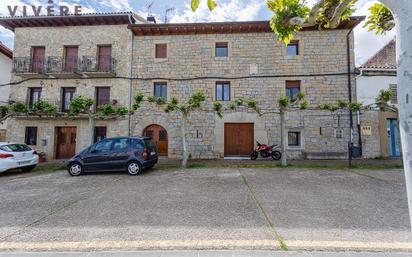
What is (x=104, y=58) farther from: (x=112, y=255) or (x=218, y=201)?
(x=112, y=255)

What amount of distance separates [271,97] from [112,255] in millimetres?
11624

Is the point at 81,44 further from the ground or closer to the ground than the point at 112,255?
further from the ground

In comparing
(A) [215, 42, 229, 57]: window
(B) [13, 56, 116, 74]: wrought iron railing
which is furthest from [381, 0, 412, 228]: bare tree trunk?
(B) [13, 56, 116, 74]: wrought iron railing

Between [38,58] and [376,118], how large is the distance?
20786mm

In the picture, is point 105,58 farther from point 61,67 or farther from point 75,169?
point 75,169

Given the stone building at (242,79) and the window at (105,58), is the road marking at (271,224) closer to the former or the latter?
the stone building at (242,79)

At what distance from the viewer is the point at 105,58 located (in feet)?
43.2

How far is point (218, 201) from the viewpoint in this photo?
14.3 feet

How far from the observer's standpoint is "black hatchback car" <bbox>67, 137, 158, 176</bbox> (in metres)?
7.50

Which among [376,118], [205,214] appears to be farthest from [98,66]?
[376,118]

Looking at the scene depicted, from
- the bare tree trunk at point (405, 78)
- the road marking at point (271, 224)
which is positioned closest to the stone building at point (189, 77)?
the road marking at point (271, 224)

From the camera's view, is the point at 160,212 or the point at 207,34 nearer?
the point at 160,212

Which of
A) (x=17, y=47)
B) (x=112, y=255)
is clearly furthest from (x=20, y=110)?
(x=112, y=255)

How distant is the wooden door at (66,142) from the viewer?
1309 cm
